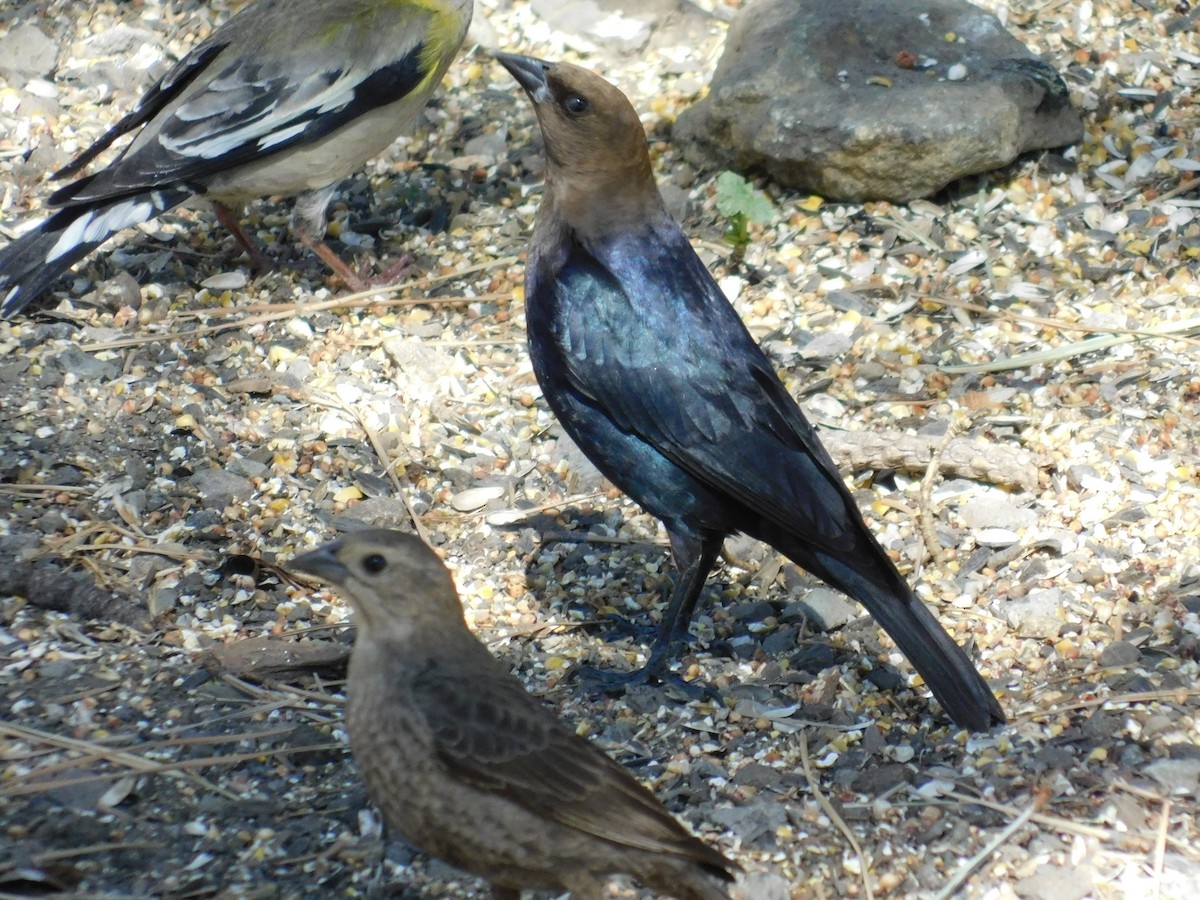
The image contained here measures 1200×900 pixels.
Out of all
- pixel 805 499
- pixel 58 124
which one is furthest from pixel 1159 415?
pixel 58 124

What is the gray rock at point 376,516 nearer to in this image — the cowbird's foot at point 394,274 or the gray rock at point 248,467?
the gray rock at point 248,467

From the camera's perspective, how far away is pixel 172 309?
218 inches

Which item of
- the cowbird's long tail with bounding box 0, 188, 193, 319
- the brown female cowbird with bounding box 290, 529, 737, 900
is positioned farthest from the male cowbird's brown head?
the cowbird's long tail with bounding box 0, 188, 193, 319

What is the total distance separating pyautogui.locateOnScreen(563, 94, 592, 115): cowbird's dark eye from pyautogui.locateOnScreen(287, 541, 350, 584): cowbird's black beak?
66.1 inches

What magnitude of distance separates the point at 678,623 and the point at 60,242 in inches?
107

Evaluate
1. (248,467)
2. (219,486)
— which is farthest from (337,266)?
(219,486)

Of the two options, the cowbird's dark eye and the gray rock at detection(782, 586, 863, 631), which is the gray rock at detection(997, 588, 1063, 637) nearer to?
the gray rock at detection(782, 586, 863, 631)

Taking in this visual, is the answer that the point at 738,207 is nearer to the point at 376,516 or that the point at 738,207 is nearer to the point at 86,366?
the point at 376,516

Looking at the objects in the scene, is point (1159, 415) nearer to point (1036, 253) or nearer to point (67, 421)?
point (1036, 253)

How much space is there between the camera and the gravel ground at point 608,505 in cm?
334

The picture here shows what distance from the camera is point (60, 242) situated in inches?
209

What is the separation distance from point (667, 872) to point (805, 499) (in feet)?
3.99

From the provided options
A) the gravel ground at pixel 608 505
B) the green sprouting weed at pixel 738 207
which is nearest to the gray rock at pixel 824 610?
the gravel ground at pixel 608 505

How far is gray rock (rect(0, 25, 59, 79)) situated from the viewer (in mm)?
6559
